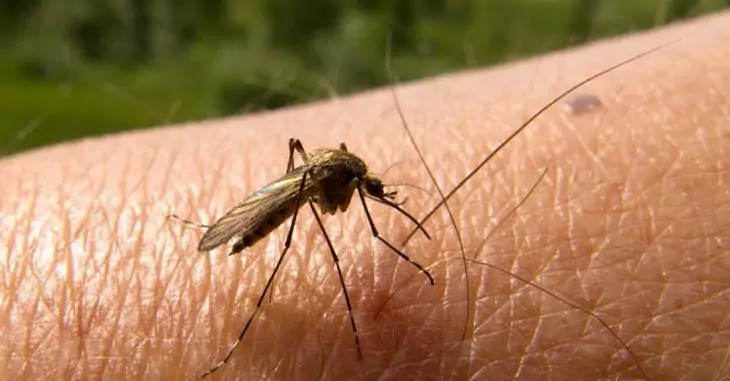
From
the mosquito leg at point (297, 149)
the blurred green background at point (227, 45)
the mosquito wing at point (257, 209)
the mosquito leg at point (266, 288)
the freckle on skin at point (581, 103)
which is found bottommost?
the mosquito leg at point (266, 288)

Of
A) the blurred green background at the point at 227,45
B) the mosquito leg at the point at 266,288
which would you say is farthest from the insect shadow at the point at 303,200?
the blurred green background at the point at 227,45

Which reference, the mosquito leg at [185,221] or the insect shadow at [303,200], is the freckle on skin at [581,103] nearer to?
the insect shadow at [303,200]

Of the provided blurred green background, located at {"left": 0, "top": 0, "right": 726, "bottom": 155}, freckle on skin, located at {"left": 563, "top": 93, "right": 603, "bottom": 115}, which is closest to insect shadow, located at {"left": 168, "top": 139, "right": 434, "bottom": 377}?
freckle on skin, located at {"left": 563, "top": 93, "right": 603, "bottom": 115}

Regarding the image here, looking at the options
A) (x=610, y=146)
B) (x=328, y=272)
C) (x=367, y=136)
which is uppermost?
(x=367, y=136)

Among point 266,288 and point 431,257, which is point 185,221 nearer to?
point 266,288

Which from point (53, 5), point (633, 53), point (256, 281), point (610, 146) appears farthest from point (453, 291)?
point (53, 5)

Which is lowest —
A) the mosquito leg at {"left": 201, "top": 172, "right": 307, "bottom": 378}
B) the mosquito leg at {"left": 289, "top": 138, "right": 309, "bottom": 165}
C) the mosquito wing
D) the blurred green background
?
the mosquito leg at {"left": 201, "top": 172, "right": 307, "bottom": 378}

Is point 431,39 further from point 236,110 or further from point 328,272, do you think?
point 328,272

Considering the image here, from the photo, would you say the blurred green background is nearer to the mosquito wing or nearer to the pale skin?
the pale skin
